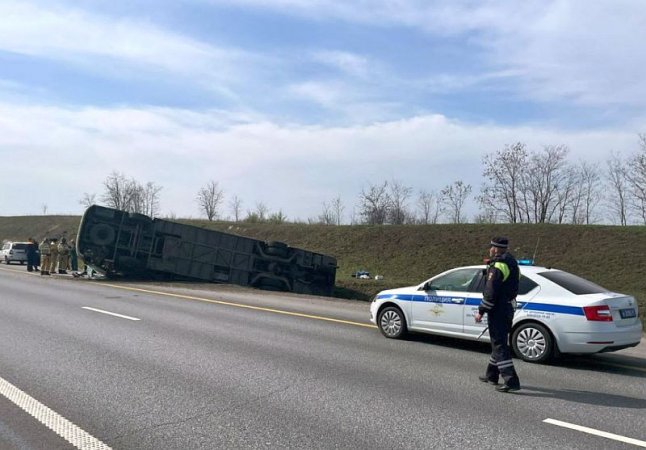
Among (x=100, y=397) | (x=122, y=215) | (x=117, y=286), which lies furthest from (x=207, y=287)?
(x=100, y=397)

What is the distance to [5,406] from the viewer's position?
18.4 ft

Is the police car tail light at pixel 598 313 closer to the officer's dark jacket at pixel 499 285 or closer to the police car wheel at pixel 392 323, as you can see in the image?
the officer's dark jacket at pixel 499 285

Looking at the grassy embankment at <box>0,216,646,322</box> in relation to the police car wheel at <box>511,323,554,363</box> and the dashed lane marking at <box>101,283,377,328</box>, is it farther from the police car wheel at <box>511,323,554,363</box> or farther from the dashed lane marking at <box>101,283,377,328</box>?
the police car wheel at <box>511,323,554,363</box>

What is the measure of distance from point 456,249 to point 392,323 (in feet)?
86.9

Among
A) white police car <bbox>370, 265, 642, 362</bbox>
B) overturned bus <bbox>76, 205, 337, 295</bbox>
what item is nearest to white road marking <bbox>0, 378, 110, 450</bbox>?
white police car <bbox>370, 265, 642, 362</bbox>

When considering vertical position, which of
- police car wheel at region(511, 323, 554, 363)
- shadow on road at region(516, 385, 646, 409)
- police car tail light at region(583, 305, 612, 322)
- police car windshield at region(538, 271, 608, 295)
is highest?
police car windshield at region(538, 271, 608, 295)

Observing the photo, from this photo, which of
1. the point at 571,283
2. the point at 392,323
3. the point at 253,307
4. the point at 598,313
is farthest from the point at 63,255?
the point at 598,313

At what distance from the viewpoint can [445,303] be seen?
9.52 meters

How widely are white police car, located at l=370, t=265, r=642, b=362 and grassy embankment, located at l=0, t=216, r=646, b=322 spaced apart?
57.4 feet

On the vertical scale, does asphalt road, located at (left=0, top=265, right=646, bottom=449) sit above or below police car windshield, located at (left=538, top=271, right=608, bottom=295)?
below

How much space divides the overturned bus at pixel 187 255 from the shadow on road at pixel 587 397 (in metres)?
18.7

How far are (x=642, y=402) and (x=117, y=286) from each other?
702 inches

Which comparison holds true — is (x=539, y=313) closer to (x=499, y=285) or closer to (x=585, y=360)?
(x=585, y=360)

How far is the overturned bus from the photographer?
76.1 ft
